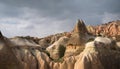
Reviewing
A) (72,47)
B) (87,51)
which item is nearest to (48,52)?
(72,47)

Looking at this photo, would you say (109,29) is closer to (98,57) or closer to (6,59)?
(98,57)

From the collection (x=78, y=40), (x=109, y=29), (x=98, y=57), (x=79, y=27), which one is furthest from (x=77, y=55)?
(x=109, y=29)

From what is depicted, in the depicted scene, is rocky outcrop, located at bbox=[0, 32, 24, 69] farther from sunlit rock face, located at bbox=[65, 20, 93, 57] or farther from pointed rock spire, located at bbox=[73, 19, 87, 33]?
pointed rock spire, located at bbox=[73, 19, 87, 33]

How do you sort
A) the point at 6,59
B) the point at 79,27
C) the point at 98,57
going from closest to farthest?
the point at 6,59, the point at 98,57, the point at 79,27

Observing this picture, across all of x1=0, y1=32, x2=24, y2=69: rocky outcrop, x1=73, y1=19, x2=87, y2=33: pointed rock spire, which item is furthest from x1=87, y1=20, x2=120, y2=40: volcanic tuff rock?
x1=0, y1=32, x2=24, y2=69: rocky outcrop

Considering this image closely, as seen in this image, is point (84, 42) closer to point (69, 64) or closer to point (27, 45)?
point (69, 64)

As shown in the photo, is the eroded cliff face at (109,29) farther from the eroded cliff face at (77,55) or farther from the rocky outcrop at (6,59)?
the rocky outcrop at (6,59)

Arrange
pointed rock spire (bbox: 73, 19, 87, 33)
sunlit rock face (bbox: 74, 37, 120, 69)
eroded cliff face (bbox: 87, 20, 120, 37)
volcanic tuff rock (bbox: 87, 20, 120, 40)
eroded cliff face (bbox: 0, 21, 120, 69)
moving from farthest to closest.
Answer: volcanic tuff rock (bbox: 87, 20, 120, 40)
eroded cliff face (bbox: 87, 20, 120, 37)
pointed rock spire (bbox: 73, 19, 87, 33)
eroded cliff face (bbox: 0, 21, 120, 69)
sunlit rock face (bbox: 74, 37, 120, 69)

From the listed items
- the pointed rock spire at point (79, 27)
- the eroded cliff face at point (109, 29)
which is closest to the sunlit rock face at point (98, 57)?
the pointed rock spire at point (79, 27)

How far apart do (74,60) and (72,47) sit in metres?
4.03

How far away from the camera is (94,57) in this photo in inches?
1706

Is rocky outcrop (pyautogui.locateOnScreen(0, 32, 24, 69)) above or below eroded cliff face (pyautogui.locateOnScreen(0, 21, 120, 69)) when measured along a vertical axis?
above

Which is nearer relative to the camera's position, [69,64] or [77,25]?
[69,64]

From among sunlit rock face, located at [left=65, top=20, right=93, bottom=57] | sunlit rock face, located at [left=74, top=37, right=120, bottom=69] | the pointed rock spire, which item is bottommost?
sunlit rock face, located at [left=74, top=37, right=120, bottom=69]
